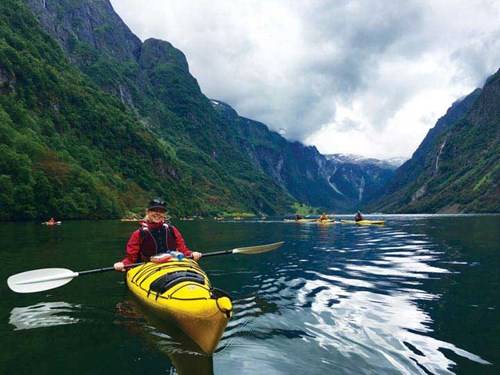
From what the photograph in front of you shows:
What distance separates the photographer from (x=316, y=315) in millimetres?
10789

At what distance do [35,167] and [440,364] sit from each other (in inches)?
3322

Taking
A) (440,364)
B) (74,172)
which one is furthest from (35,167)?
(440,364)

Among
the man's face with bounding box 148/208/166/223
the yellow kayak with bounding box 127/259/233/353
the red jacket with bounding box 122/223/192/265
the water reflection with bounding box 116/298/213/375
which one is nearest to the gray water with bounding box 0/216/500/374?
the water reflection with bounding box 116/298/213/375

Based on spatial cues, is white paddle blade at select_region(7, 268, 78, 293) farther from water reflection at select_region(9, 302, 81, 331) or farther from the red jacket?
the red jacket

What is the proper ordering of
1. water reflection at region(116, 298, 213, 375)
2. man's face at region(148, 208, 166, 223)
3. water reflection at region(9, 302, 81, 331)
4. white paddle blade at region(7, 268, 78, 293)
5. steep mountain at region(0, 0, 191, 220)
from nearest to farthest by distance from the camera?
water reflection at region(116, 298, 213, 375)
water reflection at region(9, 302, 81, 331)
white paddle blade at region(7, 268, 78, 293)
man's face at region(148, 208, 166, 223)
steep mountain at region(0, 0, 191, 220)

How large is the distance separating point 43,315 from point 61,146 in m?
111

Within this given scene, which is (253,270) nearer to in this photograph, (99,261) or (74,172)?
(99,261)

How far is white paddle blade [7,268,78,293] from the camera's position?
36.5ft

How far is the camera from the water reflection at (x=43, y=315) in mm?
9930

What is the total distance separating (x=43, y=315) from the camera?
10.8 metres

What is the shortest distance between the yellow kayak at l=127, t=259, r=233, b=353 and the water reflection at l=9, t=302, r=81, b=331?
191 centimetres

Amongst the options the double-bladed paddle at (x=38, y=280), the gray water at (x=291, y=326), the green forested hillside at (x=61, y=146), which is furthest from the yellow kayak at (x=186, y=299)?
the green forested hillside at (x=61, y=146)

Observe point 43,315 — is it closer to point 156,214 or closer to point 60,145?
point 156,214

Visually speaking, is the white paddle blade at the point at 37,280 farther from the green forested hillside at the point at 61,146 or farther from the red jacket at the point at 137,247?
the green forested hillside at the point at 61,146
